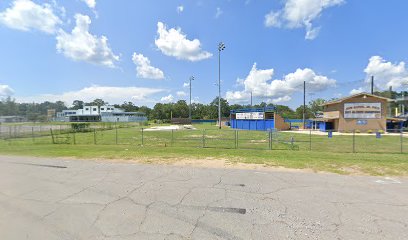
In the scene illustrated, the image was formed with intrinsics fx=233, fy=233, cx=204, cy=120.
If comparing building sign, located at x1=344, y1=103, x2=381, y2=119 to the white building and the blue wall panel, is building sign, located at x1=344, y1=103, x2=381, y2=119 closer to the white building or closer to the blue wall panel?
the blue wall panel

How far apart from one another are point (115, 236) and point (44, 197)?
3.44 m

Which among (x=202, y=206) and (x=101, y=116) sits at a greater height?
(x=101, y=116)

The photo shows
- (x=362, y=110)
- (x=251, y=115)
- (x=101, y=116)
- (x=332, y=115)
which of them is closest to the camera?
(x=362, y=110)

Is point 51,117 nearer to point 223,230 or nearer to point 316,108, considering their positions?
point 316,108

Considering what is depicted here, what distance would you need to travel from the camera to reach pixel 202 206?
541 centimetres

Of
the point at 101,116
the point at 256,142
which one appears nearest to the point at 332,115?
the point at 256,142

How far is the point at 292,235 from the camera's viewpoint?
4027 mm

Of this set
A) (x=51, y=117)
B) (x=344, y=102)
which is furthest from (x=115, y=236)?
(x=51, y=117)

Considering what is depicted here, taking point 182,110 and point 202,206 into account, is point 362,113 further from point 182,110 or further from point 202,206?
point 182,110

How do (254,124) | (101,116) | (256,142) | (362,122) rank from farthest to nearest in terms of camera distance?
(101,116) < (254,124) < (362,122) < (256,142)

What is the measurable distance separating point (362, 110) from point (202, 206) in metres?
42.9

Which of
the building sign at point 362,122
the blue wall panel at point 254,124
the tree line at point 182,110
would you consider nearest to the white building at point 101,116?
the tree line at point 182,110

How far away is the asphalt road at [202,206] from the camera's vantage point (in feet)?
13.8

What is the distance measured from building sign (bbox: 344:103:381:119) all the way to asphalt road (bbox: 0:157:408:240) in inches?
1432
